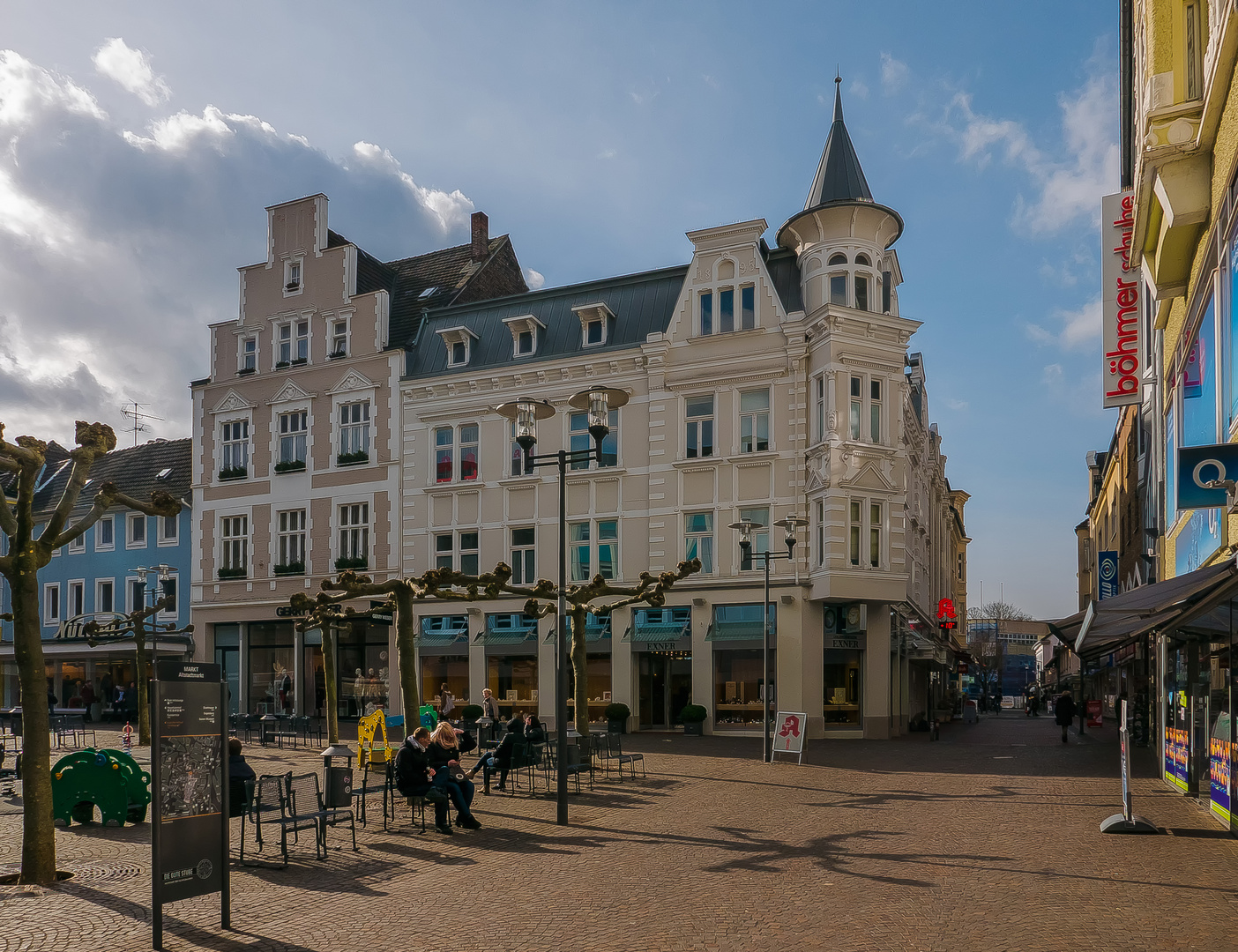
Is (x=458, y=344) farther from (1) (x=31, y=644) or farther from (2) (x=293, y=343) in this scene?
(1) (x=31, y=644)

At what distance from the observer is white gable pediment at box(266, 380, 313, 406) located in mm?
42031

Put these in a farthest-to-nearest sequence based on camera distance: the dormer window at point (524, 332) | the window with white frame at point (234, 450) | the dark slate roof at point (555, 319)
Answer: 1. the window with white frame at point (234, 450)
2. the dormer window at point (524, 332)
3. the dark slate roof at point (555, 319)

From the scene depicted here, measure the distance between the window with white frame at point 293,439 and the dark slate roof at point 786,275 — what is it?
1851 cm

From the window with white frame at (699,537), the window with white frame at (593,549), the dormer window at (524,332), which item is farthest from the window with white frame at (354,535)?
the window with white frame at (699,537)

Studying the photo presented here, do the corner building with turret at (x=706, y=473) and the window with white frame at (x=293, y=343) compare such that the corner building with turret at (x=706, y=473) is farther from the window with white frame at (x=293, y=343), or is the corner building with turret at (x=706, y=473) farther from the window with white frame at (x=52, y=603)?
the window with white frame at (x=52, y=603)

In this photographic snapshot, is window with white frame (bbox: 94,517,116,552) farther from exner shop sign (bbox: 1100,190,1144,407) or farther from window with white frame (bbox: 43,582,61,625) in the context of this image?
exner shop sign (bbox: 1100,190,1144,407)

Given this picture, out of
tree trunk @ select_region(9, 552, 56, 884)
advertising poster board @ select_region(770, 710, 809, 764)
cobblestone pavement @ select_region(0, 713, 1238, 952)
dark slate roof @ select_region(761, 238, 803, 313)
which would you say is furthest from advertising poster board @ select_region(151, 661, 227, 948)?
dark slate roof @ select_region(761, 238, 803, 313)

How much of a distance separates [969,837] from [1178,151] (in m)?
9.05

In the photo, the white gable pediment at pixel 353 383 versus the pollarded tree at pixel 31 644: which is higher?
the white gable pediment at pixel 353 383

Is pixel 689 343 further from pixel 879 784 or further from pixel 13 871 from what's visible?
pixel 13 871

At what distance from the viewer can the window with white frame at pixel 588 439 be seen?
36.4m

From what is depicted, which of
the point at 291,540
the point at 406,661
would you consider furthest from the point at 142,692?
the point at 291,540

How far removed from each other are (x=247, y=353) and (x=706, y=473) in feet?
66.2

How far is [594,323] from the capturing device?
37.9 meters
